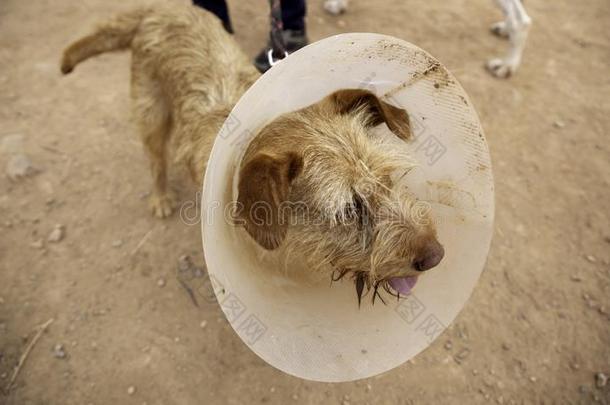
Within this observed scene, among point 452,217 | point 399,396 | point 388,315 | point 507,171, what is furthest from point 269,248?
point 507,171

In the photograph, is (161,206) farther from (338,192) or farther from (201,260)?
(338,192)

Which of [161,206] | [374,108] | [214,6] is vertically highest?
[374,108]

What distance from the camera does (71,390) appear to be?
9.15 feet

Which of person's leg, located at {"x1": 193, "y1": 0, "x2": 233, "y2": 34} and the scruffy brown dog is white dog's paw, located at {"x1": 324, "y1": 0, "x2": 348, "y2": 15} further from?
the scruffy brown dog

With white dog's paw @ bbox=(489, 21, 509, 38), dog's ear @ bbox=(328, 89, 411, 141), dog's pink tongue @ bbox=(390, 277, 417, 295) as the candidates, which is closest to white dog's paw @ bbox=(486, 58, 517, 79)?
white dog's paw @ bbox=(489, 21, 509, 38)

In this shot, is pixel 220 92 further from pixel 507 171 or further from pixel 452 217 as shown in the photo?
pixel 507 171

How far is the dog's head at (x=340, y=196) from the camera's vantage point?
1875 millimetres

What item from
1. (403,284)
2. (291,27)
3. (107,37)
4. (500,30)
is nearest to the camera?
(403,284)

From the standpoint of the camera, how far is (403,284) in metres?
2.15

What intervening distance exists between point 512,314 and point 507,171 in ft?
4.44

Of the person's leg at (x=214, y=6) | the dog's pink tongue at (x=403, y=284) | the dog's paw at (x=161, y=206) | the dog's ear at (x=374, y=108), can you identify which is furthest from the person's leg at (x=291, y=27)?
the dog's pink tongue at (x=403, y=284)

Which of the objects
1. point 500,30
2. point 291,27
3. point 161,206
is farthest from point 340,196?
point 500,30

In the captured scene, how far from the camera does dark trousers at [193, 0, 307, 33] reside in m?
4.13

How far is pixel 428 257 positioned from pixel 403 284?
328mm
